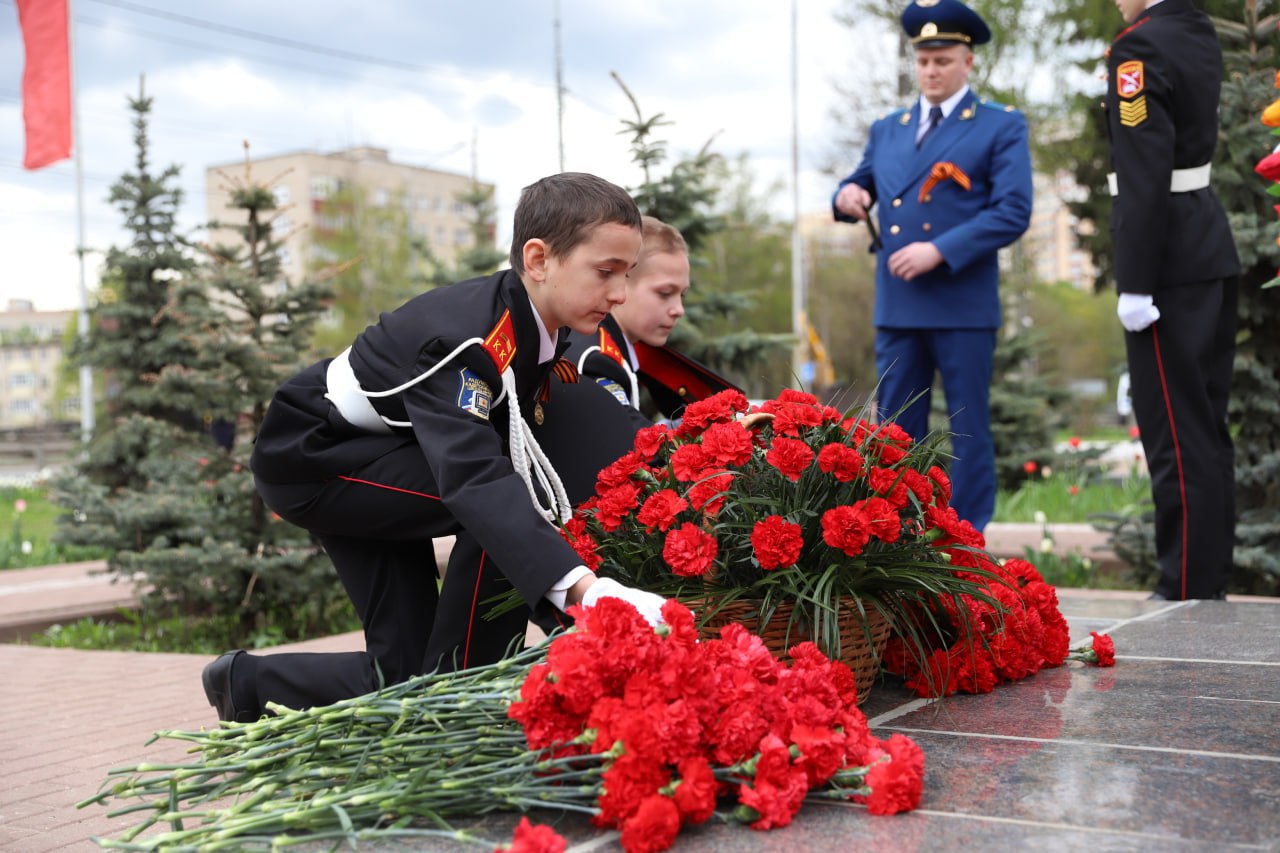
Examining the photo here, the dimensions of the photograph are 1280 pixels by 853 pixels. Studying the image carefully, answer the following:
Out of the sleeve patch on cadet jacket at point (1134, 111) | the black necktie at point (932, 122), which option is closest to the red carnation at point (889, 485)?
the sleeve patch on cadet jacket at point (1134, 111)

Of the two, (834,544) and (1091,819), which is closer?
(1091,819)

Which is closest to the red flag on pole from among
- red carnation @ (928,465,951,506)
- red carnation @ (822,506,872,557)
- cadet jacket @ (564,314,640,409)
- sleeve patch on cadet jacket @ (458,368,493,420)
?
cadet jacket @ (564,314,640,409)

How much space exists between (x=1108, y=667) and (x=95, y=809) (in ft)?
7.48

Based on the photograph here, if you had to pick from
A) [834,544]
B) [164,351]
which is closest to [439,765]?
[834,544]

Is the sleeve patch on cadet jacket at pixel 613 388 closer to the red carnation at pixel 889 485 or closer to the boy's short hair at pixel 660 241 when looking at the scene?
the boy's short hair at pixel 660 241

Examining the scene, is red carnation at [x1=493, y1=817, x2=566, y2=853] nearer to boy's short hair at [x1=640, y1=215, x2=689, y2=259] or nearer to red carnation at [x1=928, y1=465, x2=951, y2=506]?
red carnation at [x1=928, y1=465, x2=951, y2=506]

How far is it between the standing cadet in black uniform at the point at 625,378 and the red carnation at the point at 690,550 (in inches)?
29.5

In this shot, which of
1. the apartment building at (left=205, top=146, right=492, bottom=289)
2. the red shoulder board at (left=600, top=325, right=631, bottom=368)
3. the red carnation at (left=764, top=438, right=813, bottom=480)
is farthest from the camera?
the apartment building at (left=205, top=146, right=492, bottom=289)

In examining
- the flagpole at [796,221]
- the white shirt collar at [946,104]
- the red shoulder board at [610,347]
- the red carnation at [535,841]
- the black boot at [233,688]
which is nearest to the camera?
the red carnation at [535,841]

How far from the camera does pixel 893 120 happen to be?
5.07 metres

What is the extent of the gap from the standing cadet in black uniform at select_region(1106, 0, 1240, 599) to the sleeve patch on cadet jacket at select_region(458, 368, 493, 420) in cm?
240

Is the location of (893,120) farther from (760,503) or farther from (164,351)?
(164,351)

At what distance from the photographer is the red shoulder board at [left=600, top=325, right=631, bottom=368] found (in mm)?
3424

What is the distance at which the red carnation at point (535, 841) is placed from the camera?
1609 millimetres
